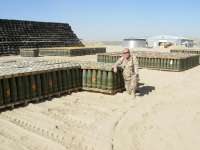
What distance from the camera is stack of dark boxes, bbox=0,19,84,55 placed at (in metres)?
30.8

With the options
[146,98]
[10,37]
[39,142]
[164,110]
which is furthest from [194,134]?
[10,37]

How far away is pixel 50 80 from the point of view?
7887mm

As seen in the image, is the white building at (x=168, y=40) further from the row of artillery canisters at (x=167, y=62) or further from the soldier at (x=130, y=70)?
the soldier at (x=130, y=70)

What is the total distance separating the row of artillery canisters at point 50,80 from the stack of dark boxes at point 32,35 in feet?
78.0

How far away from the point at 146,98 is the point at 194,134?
316 cm

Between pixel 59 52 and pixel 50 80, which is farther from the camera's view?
pixel 59 52

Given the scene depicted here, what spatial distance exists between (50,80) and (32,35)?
30.2 meters

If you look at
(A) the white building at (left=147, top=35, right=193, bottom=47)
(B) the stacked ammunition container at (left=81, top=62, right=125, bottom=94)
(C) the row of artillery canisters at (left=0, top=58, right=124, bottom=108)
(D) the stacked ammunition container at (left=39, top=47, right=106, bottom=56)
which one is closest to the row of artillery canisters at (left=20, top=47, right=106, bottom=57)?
(D) the stacked ammunition container at (left=39, top=47, right=106, bottom=56)

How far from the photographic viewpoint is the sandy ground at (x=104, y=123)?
15.4 ft

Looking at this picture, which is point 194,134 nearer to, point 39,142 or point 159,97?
point 159,97

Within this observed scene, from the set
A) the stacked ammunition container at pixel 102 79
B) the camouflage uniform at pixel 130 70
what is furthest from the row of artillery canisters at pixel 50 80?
the camouflage uniform at pixel 130 70

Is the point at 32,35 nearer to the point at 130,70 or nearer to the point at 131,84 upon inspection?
the point at 130,70

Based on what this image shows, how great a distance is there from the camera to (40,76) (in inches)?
303

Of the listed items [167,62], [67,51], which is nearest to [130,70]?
[167,62]
